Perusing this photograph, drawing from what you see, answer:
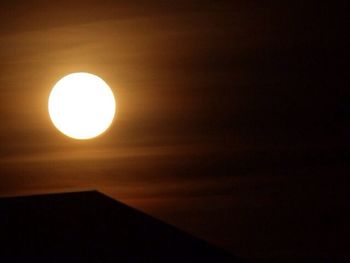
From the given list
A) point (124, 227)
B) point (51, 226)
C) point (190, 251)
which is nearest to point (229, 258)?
point (190, 251)

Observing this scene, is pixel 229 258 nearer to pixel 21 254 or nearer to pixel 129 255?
pixel 129 255

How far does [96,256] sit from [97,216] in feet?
1.11

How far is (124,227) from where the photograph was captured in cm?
557

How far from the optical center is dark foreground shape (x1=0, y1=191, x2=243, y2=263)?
5340mm

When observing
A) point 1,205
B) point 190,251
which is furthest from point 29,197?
point 190,251

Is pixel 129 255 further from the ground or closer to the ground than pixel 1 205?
closer to the ground

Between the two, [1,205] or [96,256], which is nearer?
[96,256]

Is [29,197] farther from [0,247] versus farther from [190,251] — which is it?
[190,251]

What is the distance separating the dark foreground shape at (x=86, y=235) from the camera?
5.34 meters

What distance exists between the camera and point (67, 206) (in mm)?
5652

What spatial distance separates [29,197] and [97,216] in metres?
0.39

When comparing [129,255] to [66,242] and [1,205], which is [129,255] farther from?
[1,205]

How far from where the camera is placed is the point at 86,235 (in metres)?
5.47

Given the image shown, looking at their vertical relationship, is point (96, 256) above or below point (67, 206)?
below
